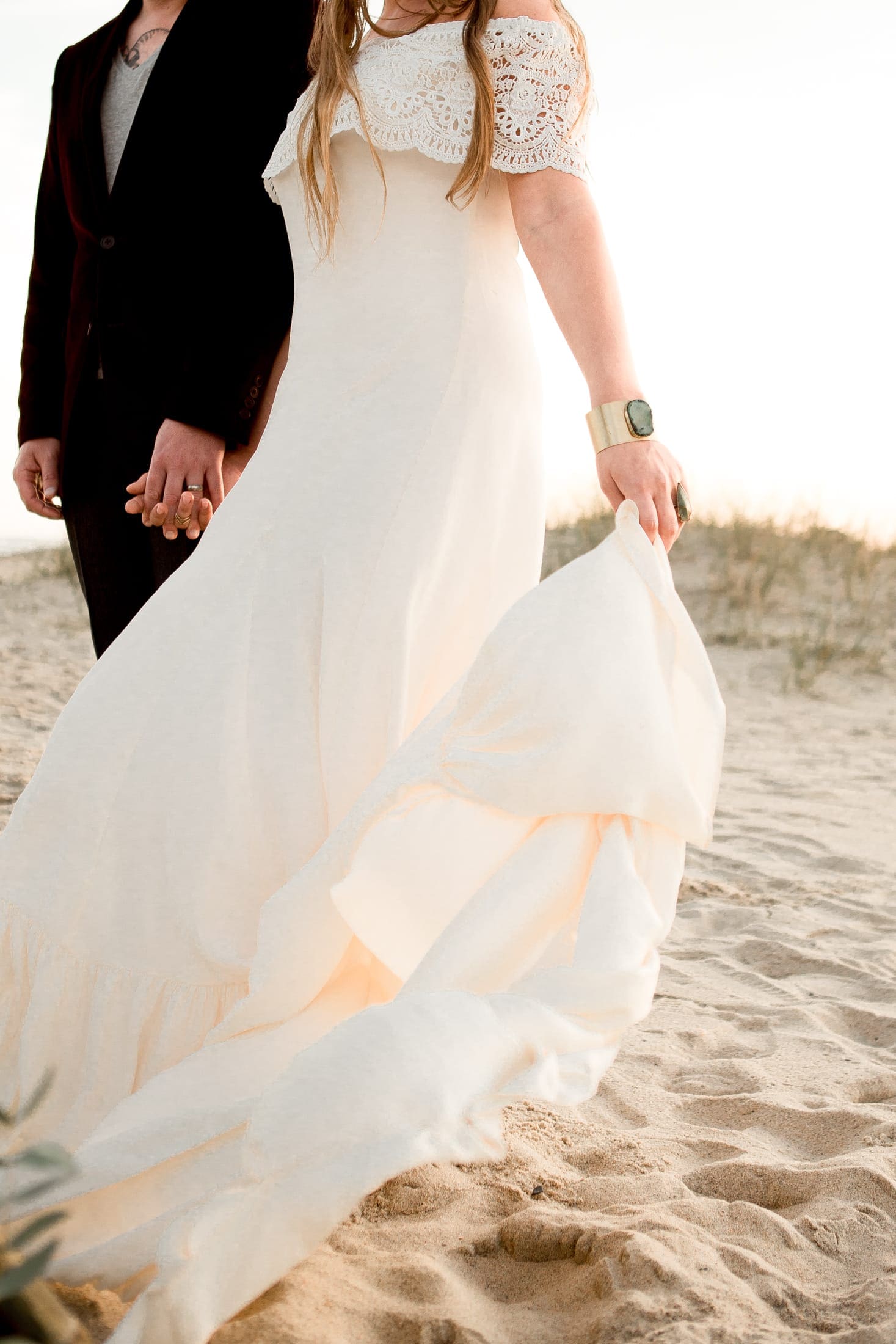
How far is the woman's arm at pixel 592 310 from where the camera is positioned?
1.65 m

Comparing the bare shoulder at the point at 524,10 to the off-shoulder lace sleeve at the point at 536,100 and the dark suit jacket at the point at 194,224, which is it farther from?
the dark suit jacket at the point at 194,224

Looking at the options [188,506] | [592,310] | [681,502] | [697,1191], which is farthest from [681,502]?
[697,1191]

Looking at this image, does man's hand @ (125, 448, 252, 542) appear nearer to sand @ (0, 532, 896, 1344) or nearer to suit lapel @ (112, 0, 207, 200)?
suit lapel @ (112, 0, 207, 200)

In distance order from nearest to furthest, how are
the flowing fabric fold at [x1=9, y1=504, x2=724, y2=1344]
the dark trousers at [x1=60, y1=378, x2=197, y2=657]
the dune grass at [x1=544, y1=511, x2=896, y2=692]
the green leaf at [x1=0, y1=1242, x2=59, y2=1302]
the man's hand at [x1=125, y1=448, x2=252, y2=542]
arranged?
the green leaf at [x1=0, y1=1242, x2=59, y2=1302]
the flowing fabric fold at [x1=9, y1=504, x2=724, y2=1344]
the man's hand at [x1=125, y1=448, x2=252, y2=542]
the dark trousers at [x1=60, y1=378, x2=197, y2=657]
the dune grass at [x1=544, y1=511, x2=896, y2=692]

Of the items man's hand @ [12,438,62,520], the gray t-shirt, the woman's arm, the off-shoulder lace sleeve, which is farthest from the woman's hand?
man's hand @ [12,438,62,520]

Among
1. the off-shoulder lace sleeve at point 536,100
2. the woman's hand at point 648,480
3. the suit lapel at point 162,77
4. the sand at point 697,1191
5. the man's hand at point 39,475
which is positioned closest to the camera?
the sand at point 697,1191

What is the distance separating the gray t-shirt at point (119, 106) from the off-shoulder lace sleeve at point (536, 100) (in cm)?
92

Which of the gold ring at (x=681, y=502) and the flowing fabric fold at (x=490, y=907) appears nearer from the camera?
the flowing fabric fold at (x=490, y=907)

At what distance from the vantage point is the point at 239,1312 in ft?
4.57

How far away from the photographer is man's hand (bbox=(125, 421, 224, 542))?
2.18m

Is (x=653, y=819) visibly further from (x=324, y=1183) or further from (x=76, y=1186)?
(x=76, y=1186)

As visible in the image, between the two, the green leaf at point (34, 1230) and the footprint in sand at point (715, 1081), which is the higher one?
the green leaf at point (34, 1230)

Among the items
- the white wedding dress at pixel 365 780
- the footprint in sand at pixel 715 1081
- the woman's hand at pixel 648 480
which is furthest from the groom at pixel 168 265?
the footprint in sand at pixel 715 1081

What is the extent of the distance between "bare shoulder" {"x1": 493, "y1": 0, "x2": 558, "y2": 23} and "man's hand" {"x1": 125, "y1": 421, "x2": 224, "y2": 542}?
2.92ft
